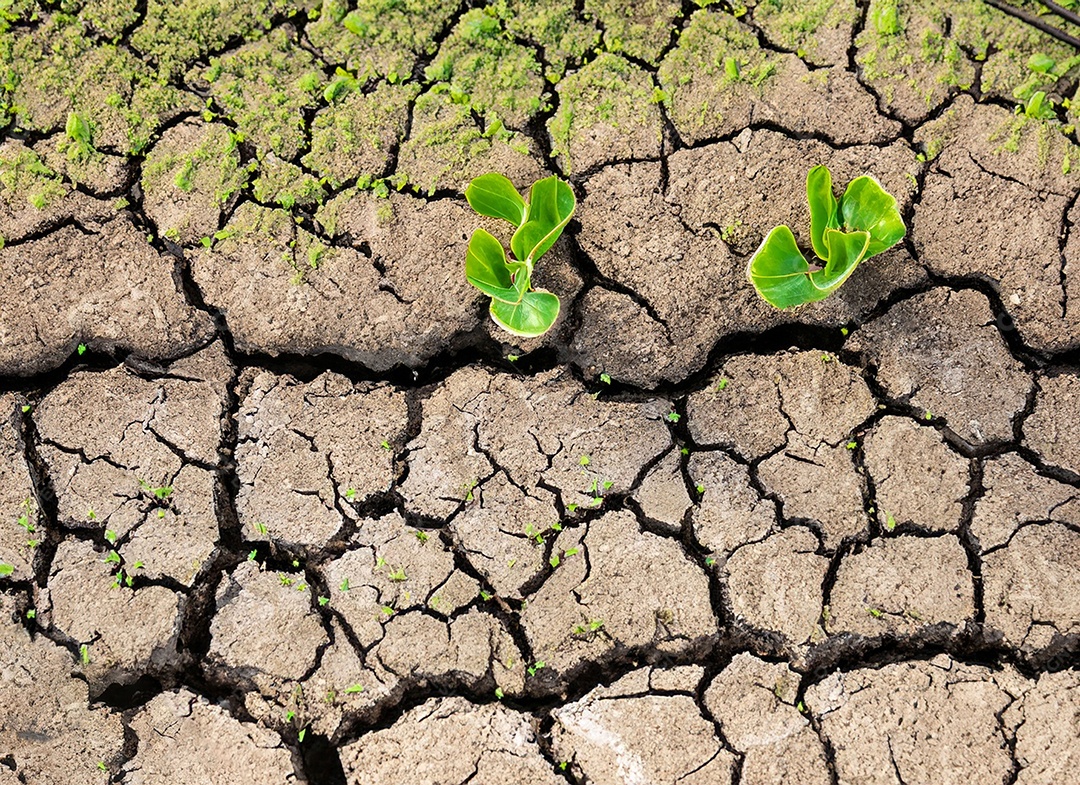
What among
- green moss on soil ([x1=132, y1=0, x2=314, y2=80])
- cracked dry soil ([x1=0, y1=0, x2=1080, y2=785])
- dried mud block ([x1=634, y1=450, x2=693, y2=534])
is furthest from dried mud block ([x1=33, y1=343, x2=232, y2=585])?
dried mud block ([x1=634, y1=450, x2=693, y2=534])

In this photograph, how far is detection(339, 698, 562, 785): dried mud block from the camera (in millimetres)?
1883

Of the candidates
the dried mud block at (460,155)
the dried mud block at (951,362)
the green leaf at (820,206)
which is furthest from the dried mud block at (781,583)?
the dried mud block at (460,155)

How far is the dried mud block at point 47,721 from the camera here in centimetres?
189

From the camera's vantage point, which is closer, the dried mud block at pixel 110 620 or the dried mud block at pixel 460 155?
the dried mud block at pixel 110 620

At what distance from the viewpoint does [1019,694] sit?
6.21 feet

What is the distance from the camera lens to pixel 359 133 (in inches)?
88.4

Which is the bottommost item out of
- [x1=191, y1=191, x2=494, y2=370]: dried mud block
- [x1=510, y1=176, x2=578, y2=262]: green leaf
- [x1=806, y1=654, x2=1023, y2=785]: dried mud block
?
[x1=806, y1=654, x2=1023, y2=785]: dried mud block

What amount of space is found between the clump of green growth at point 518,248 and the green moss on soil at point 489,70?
273 mm

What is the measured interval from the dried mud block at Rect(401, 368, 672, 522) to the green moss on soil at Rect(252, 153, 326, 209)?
612 millimetres

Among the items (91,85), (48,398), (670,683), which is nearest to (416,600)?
(670,683)

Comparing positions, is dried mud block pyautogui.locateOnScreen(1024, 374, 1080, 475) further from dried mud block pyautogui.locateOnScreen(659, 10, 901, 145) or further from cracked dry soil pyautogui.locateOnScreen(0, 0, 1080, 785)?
dried mud block pyautogui.locateOnScreen(659, 10, 901, 145)

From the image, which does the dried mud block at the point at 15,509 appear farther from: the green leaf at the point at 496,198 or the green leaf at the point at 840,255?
the green leaf at the point at 840,255

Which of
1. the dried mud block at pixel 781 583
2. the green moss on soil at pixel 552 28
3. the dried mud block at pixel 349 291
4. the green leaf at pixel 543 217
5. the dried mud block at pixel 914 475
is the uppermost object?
the green moss on soil at pixel 552 28

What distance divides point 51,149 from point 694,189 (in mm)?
1689
